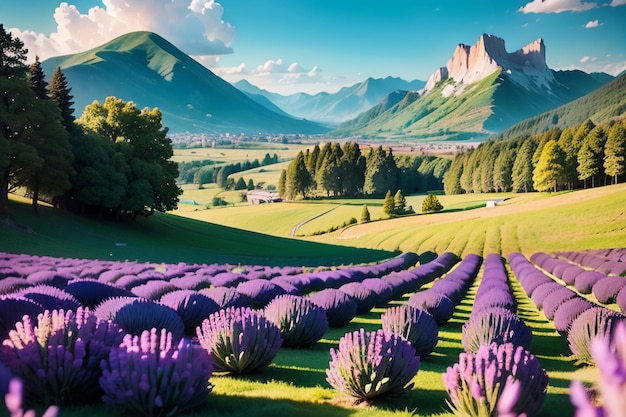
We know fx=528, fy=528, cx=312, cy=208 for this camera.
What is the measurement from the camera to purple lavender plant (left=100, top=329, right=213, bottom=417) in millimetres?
5145

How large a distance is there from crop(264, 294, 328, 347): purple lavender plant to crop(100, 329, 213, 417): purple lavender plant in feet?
16.8

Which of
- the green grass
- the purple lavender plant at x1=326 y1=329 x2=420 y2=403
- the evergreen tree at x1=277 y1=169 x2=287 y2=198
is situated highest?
the evergreen tree at x1=277 y1=169 x2=287 y2=198

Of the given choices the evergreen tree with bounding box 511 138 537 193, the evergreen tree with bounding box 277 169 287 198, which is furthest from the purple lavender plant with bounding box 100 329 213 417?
the evergreen tree with bounding box 277 169 287 198

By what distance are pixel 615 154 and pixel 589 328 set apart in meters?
60.9

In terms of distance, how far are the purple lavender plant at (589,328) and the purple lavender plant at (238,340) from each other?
637 centimetres

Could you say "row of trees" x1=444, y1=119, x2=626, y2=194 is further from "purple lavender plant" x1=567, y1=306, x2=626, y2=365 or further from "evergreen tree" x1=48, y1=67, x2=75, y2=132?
"evergreen tree" x1=48, y1=67, x2=75, y2=132

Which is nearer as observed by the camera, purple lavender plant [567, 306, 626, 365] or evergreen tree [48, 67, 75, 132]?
purple lavender plant [567, 306, 626, 365]

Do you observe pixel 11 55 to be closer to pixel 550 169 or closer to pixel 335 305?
pixel 335 305

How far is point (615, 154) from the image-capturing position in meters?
62.5

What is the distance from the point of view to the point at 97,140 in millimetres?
48938

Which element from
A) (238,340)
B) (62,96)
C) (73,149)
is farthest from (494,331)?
(62,96)

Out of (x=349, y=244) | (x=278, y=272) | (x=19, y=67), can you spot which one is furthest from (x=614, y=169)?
(x=19, y=67)

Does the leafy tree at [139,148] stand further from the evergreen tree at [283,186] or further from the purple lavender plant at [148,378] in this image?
the evergreen tree at [283,186]

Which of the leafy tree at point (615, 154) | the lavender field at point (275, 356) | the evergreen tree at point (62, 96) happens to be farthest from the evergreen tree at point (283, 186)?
the lavender field at point (275, 356)
